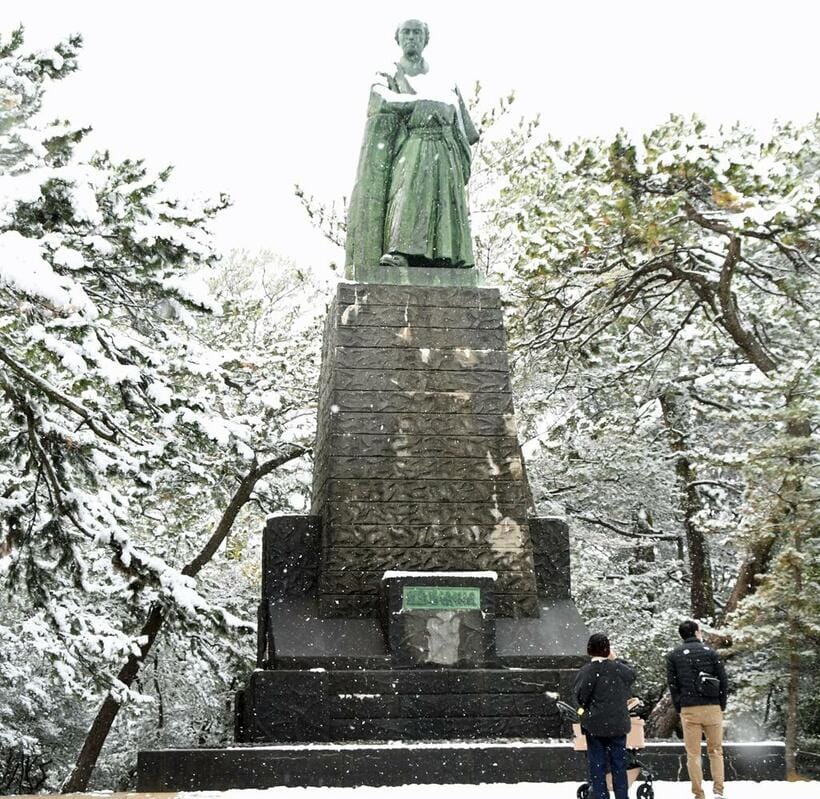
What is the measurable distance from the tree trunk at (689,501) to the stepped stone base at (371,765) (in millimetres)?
9754

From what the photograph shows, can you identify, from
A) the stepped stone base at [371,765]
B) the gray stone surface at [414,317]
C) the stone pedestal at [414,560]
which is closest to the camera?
the stepped stone base at [371,765]

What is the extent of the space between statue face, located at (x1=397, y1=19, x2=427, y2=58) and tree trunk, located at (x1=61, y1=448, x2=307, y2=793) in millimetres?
5913

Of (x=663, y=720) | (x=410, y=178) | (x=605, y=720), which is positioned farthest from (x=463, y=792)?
(x=663, y=720)

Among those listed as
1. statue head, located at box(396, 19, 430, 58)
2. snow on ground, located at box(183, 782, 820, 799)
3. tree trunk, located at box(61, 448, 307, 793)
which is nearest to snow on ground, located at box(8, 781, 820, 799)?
snow on ground, located at box(183, 782, 820, 799)

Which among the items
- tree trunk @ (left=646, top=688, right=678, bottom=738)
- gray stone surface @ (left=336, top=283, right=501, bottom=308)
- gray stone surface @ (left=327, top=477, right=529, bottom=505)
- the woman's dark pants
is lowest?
the woman's dark pants

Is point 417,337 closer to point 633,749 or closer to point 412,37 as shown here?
point 412,37

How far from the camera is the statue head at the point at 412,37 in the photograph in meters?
9.79

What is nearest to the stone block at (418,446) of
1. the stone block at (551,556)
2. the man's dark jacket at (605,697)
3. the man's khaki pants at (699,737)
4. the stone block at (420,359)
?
the stone block at (420,359)

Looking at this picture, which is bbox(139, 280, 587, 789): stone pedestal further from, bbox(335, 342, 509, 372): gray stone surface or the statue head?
the statue head

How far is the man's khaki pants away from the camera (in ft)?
20.4

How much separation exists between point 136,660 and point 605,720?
365 inches

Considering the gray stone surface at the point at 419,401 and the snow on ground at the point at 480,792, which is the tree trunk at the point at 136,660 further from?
the snow on ground at the point at 480,792

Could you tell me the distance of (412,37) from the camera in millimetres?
9797

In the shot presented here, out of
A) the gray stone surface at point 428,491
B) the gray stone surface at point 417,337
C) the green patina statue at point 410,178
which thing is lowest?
the gray stone surface at point 428,491
